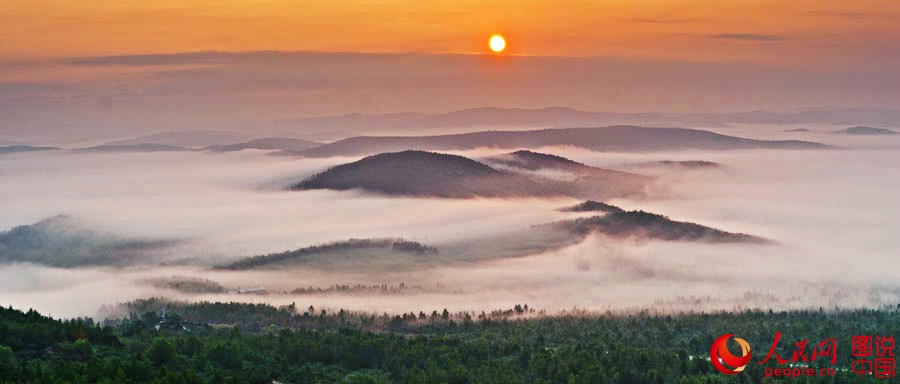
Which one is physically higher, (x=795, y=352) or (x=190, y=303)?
(x=190, y=303)

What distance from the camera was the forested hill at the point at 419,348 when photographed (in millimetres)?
99000

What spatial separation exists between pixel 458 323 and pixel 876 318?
186 feet

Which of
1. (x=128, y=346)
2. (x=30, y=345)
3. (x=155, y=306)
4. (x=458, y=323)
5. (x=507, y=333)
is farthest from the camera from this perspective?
(x=155, y=306)

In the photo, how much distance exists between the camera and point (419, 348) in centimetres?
12775

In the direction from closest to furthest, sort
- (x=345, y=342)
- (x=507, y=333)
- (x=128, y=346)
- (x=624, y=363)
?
(x=128, y=346), (x=624, y=363), (x=345, y=342), (x=507, y=333)

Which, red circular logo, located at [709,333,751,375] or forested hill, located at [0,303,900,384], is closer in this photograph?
forested hill, located at [0,303,900,384]

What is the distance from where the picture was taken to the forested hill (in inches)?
3898

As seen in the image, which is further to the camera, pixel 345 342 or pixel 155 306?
pixel 155 306

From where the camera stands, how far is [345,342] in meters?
129

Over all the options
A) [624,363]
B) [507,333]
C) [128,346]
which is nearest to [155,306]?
[507,333]

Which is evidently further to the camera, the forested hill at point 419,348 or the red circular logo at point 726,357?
the red circular logo at point 726,357

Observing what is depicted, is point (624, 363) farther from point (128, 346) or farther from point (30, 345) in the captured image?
point (30, 345)

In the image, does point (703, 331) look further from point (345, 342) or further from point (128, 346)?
point (128, 346)

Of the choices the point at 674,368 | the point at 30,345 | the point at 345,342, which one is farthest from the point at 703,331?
the point at 30,345
